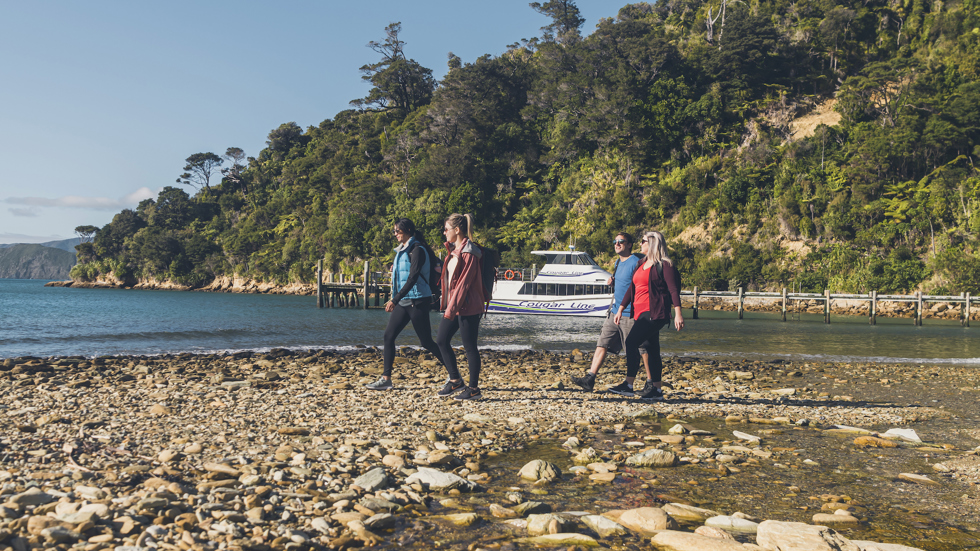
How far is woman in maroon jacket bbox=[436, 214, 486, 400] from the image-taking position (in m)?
6.04

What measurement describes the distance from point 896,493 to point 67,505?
474cm

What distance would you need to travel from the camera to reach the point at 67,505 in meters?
2.90

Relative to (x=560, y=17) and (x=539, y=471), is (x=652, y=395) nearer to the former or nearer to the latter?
(x=539, y=471)

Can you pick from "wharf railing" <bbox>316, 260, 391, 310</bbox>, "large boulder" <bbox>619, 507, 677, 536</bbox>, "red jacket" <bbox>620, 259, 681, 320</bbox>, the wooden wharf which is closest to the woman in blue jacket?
"red jacket" <bbox>620, 259, 681, 320</bbox>

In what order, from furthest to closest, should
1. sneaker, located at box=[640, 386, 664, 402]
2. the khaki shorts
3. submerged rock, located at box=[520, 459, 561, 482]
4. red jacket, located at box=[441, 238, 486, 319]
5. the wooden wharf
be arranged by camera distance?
1. the wooden wharf
2. sneaker, located at box=[640, 386, 664, 402]
3. the khaki shorts
4. red jacket, located at box=[441, 238, 486, 319]
5. submerged rock, located at box=[520, 459, 561, 482]

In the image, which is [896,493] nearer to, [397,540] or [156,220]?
[397,540]

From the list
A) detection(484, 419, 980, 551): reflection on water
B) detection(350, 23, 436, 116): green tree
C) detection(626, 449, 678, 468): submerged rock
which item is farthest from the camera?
detection(350, 23, 436, 116): green tree

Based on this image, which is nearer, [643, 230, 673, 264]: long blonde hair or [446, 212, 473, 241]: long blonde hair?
[446, 212, 473, 241]: long blonde hair

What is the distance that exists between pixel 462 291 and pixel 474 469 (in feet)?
7.79

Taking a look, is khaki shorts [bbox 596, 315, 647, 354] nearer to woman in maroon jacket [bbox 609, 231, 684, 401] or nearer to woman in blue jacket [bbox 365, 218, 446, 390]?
woman in maroon jacket [bbox 609, 231, 684, 401]

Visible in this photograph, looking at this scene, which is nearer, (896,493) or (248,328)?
(896,493)

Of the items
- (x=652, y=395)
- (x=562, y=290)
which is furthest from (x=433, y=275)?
(x=562, y=290)

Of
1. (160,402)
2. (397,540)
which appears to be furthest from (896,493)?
(160,402)

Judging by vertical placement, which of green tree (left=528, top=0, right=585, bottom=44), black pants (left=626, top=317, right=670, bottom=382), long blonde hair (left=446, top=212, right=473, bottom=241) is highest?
green tree (left=528, top=0, right=585, bottom=44)
